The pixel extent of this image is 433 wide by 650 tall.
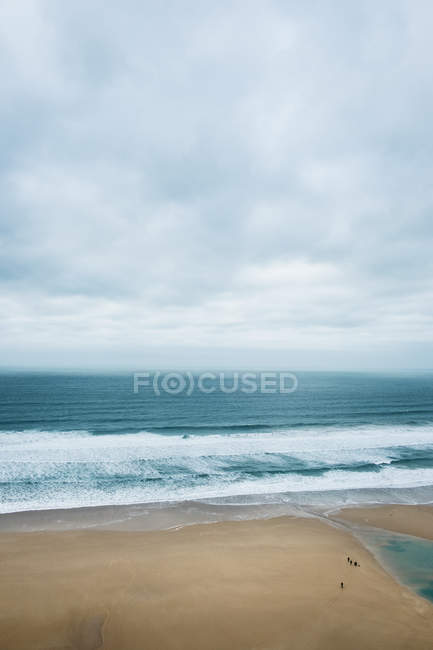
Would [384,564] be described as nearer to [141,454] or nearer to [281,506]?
[281,506]

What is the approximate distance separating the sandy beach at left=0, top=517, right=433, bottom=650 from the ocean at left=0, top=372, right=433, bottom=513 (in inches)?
192

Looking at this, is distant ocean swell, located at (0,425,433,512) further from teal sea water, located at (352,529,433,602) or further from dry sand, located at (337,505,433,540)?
teal sea water, located at (352,529,433,602)

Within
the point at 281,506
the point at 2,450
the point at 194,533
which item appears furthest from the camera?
the point at 2,450

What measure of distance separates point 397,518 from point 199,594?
12156mm

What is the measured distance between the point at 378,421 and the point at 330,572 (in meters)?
35.6

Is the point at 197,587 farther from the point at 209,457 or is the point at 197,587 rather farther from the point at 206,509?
the point at 209,457

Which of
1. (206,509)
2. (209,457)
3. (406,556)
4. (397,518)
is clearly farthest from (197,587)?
(209,457)

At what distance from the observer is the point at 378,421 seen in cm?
4381

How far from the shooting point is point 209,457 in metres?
27.9

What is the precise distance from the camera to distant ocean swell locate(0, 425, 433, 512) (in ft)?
67.8

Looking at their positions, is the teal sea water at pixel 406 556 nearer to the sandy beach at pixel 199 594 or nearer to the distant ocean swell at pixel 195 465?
the sandy beach at pixel 199 594

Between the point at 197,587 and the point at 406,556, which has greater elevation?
the point at 197,587

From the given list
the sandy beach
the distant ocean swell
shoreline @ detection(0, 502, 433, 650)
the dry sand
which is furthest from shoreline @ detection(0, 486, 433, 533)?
the sandy beach

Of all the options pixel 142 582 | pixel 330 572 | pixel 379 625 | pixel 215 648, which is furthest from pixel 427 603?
pixel 142 582
